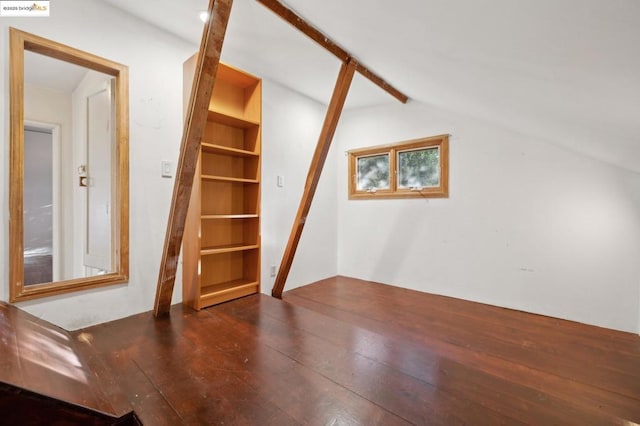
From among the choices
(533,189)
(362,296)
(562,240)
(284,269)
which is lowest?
(362,296)

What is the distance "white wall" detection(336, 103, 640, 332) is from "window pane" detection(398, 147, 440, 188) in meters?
0.21

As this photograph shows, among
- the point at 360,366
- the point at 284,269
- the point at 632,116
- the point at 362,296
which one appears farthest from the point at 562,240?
the point at 284,269

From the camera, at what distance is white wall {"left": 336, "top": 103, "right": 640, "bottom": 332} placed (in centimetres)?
237

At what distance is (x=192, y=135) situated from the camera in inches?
74.3

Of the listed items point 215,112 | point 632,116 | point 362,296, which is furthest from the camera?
point 362,296

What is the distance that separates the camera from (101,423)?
1.04 metres

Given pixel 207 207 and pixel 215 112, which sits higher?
pixel 215 112

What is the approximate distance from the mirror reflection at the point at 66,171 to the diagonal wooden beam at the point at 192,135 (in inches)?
32.0

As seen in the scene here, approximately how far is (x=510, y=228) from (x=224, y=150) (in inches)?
116

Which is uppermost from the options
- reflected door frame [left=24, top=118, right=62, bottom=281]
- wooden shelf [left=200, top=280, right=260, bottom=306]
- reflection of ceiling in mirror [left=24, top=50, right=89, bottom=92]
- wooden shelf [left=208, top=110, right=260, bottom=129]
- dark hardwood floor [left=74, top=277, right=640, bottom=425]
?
reflection of ceiling in mirror [left=24, top=50, right=89, bottom=92]

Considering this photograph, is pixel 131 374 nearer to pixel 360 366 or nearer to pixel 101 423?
pixel 101 423

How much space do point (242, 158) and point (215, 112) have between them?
587mm

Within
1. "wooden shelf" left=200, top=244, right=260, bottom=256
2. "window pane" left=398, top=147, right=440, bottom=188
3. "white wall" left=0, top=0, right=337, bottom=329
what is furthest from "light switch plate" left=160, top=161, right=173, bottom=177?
"window pane" left=398, top=147, right=440, bottom=188

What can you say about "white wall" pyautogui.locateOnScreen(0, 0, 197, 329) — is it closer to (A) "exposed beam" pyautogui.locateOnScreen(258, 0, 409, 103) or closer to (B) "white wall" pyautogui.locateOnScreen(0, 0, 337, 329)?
(B) "white wall" pyautogui.locateOnScreen(0, 0, 337, 329)
